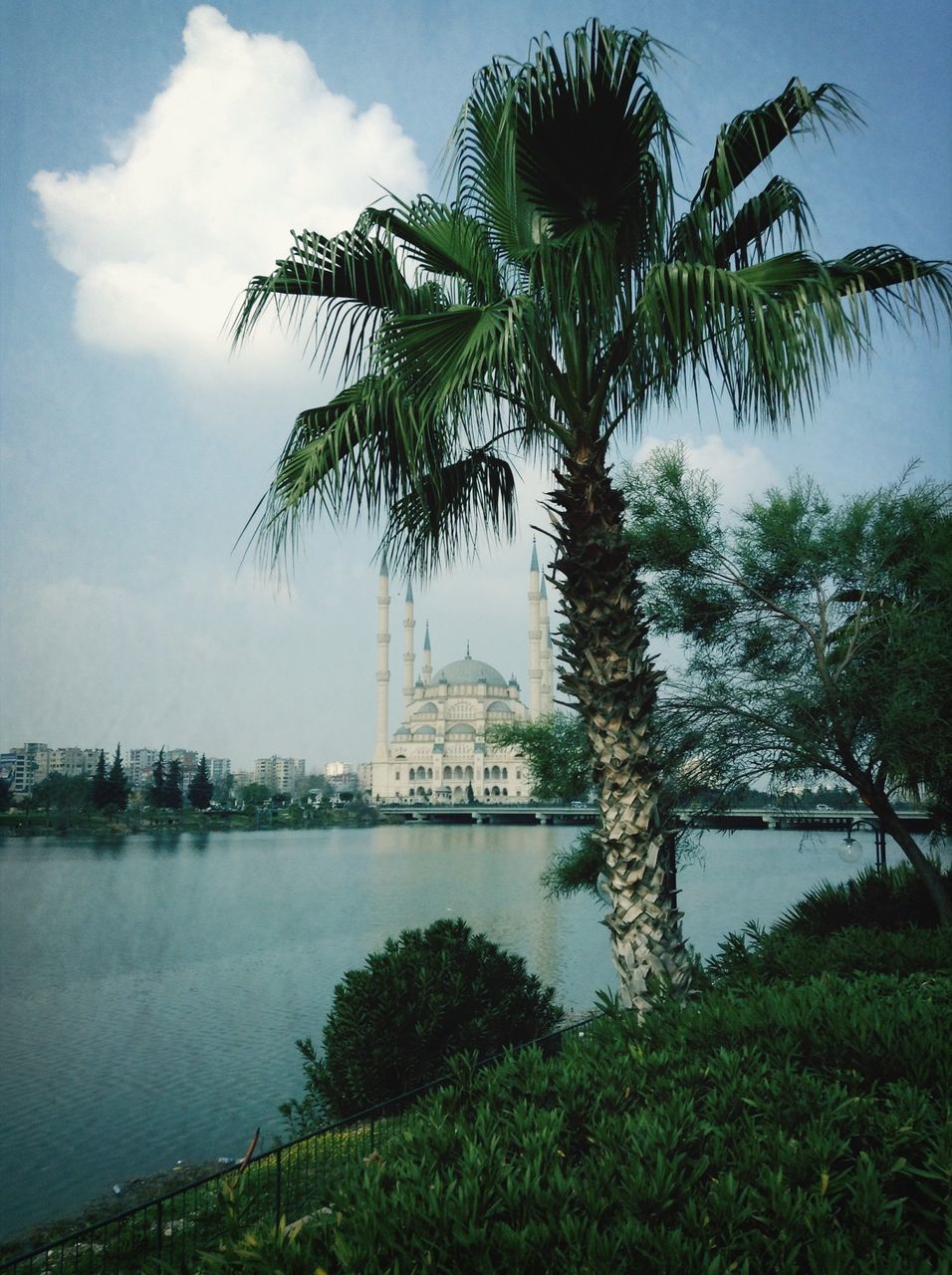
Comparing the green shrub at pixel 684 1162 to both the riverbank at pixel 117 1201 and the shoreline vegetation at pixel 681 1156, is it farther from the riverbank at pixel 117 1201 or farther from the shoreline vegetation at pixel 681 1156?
the riverbank at pixel 117 1201

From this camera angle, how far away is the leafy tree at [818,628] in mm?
9859

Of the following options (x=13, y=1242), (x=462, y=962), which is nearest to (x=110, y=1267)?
(x=13, y=1242)

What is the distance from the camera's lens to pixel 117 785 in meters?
39.9

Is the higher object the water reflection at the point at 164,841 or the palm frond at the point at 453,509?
the palm frond at the point at 453,509

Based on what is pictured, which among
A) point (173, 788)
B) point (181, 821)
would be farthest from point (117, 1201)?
point (181, 821)

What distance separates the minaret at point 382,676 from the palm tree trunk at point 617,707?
264 feet

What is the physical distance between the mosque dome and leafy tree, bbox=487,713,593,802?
327ft

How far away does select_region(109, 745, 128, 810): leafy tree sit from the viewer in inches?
1563

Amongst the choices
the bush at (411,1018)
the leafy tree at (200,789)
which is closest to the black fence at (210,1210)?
the bush at (411,1018)

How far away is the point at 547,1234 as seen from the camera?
2.05 metres

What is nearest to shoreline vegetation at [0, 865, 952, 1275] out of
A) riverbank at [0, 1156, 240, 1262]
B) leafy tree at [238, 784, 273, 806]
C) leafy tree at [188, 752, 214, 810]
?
riverbank at [0, 1156, 240, 1262]

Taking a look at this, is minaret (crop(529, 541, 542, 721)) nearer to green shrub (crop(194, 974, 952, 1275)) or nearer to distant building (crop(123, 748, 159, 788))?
distant building (crop(123, 748, 159, 788))

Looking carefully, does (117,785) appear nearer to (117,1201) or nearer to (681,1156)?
(117,1201)

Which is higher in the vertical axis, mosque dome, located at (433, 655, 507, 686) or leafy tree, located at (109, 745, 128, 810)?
mosque dome, located at (433, 655, 507, 686)
